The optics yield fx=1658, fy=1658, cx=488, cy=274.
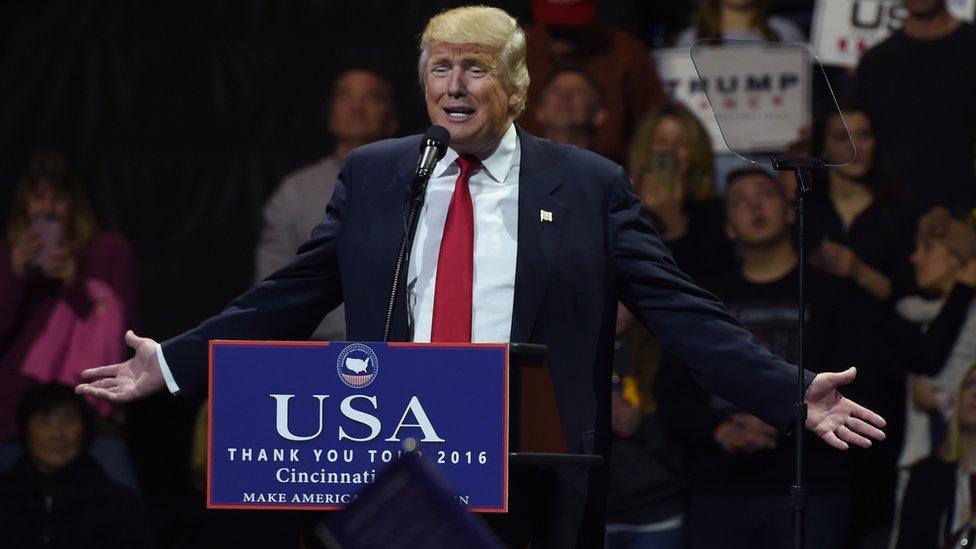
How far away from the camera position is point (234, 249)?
6836 millimetres

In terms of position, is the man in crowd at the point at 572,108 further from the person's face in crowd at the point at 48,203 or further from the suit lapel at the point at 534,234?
the suit lapel at the point at 534,234

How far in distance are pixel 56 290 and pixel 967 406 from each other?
345cm

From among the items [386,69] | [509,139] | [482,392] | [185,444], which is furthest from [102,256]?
[482,392]

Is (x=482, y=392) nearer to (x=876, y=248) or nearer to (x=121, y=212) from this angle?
(x=876, y=248)

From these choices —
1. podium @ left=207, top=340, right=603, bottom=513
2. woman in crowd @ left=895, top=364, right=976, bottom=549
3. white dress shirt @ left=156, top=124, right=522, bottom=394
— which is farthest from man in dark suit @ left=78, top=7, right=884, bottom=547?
woman in crowd @ left=895, top=364, right=976, bottom=549

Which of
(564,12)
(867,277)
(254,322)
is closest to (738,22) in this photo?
(564,12)

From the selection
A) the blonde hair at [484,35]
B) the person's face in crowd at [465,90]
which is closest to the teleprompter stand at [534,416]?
the person's face in crowd at [465,90]

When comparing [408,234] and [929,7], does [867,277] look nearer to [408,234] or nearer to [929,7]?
[929,7]

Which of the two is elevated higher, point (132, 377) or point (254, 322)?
point (254, 322)

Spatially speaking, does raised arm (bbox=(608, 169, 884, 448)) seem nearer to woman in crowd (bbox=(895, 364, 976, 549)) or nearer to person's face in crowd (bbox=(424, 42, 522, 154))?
person's face in crowd (bbox=(424, 42, 522, 154))

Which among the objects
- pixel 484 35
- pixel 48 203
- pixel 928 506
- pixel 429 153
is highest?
pixel 484 35

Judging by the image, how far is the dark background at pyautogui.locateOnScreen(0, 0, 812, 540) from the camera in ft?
22.5

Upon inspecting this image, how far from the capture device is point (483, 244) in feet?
10.7

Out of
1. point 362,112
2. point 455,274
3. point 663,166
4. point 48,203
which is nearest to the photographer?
point 455,274
